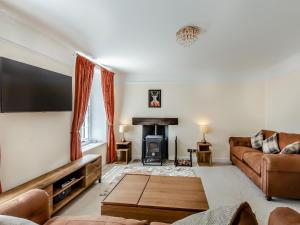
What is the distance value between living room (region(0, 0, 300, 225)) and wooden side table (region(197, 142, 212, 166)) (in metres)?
0.04

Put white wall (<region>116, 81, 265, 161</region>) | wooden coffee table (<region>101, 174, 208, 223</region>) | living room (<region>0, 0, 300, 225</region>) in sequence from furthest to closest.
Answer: white wall (<region>116, 81, 265, 161</region>) < living room (<region>0, 0, 300, 225</region>) < wooden coffee table (<region>101, 174, 208, 223</region>)

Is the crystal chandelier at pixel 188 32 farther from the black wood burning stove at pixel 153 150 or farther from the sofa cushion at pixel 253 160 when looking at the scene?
the black wood burning stove at pixel 153 150

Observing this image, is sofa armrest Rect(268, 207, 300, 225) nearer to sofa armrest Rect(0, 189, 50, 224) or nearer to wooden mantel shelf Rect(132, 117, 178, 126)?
sofa armrest Rect(0, 189, 50, 224)

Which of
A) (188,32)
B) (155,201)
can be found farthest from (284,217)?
(188,32)

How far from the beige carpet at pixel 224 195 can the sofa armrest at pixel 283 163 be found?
488mm

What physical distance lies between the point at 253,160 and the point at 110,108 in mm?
3321

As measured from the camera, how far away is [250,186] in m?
3.57

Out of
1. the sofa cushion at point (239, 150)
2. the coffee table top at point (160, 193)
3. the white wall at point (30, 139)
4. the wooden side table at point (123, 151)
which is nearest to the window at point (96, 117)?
the wooden side table at point (123, 151)

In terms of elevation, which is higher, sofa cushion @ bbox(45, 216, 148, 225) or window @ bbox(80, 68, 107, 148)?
window @ bbox(80, 68, 107, 148)

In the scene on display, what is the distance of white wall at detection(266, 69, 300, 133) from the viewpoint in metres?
4.06

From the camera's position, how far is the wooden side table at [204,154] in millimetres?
5062

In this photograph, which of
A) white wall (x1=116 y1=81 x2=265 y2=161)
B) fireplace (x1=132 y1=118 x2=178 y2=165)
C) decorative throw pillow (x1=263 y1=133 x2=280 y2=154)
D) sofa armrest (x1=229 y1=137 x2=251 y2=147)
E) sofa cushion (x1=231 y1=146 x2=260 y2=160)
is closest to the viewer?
decorative throw pillow (x1=263 y1=133 x2=280 y2=154)

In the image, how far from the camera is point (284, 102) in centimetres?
447

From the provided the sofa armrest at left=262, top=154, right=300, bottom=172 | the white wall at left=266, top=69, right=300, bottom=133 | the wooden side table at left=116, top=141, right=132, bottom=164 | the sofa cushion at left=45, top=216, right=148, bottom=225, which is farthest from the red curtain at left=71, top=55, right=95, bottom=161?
the white wall at left=266, top=69, right=300, bottom=133
